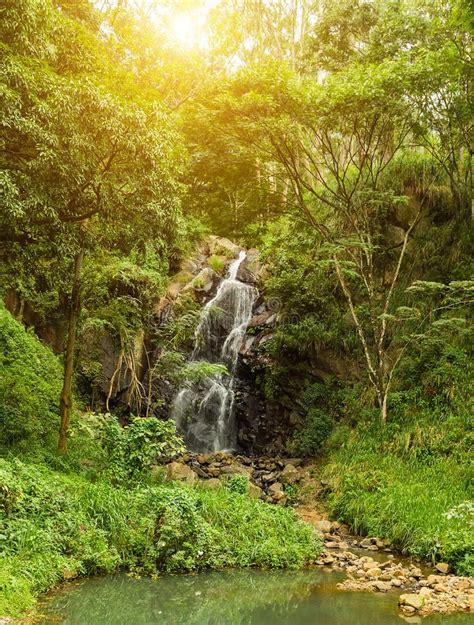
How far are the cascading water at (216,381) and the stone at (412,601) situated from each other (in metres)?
9.37

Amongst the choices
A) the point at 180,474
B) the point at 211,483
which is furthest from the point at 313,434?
the point at 180,474

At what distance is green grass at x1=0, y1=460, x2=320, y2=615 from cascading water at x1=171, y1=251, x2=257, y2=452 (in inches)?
262

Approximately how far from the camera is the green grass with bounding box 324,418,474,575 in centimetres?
838

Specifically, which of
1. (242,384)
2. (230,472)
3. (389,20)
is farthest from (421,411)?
(389,20)

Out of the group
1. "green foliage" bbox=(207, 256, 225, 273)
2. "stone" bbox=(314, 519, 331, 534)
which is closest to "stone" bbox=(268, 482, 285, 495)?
"stone" bbox=(314, 519, 331, 534)

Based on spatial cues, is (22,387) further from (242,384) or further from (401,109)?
(401,109)

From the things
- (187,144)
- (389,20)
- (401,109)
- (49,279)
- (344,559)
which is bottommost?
(344,559)

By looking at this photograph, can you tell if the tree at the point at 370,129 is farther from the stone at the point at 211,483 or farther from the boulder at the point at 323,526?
the stone at the point at 211,483

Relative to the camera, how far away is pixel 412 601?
6.21 m

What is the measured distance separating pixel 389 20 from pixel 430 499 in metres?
12.4

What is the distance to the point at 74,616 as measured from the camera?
545cm

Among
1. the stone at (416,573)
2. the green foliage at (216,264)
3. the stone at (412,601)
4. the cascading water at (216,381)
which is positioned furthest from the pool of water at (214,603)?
the green foliage at (216,264)

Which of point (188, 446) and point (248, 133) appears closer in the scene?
point (248, 133)

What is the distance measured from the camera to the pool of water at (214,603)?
18.6 ft
